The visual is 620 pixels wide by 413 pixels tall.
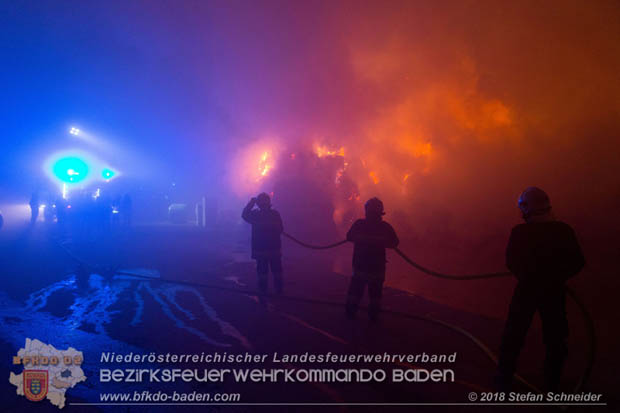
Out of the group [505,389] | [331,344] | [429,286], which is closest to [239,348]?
[331,344]

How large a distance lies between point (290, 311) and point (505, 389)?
3470 millimetres

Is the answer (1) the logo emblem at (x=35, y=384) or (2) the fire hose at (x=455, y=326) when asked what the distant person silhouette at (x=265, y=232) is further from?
(1) the logo emblem at (x=35, y=384)

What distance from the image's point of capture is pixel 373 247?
4.91m

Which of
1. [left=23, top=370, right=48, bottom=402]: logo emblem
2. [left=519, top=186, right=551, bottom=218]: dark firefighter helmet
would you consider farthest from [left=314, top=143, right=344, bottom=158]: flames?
[left=23, top=370, right=48, bottom=402]: logo emblem

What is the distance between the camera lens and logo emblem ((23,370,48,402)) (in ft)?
9.80

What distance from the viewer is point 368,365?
3740mm

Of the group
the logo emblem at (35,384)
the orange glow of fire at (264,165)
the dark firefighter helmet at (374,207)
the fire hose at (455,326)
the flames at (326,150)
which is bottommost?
the logo emblem at (35,384)

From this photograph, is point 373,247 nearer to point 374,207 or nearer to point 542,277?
point 374,207

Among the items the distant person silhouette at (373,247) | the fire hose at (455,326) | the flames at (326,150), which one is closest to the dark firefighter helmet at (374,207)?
the distant person silhouette at (373,247)

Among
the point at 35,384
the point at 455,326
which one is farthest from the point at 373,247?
the point at 35,384

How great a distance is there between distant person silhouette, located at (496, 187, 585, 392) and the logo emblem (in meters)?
4.91

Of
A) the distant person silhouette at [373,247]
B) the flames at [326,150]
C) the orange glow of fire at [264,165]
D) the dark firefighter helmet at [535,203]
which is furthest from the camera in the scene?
the orange glow of fire at [264,165]

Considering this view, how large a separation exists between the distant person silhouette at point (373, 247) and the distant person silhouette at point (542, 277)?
185cm

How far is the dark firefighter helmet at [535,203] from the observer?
10.5 ft
